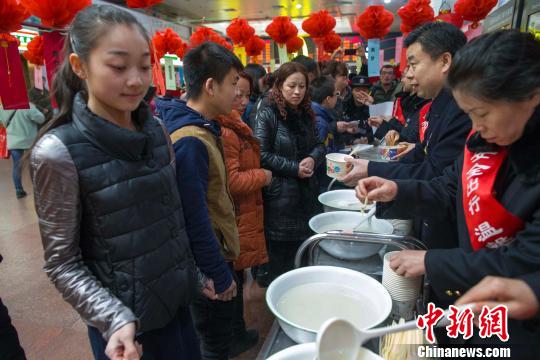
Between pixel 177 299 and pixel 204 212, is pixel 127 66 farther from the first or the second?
pixel 177 299

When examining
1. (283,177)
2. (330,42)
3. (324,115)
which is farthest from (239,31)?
(283,177)

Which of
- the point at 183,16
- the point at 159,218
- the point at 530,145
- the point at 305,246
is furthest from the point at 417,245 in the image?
the point at 183,16

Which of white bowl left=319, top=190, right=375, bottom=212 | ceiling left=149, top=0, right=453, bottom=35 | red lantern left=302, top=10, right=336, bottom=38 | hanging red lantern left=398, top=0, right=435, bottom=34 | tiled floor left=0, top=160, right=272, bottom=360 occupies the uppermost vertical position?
ceiling left=149, top=0, right=453, bottom=35

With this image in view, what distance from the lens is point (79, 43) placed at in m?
0.93

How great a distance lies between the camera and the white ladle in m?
0.78

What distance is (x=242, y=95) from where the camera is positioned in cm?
278

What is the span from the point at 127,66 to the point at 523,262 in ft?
3.58

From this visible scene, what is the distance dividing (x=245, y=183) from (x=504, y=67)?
1.28 m

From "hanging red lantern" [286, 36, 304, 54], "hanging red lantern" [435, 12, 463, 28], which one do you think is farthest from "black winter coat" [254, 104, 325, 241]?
"hanging red lantern" [286, 36, 304, 54]

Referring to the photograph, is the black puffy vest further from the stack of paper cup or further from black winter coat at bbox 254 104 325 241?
black winter coat at bbox 254 104 325 241

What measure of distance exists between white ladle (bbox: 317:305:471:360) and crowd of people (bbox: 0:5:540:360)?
0.58 feet

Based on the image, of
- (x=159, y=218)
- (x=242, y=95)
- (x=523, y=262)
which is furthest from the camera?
(x=242, y=95)

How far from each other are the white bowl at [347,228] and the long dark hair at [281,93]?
3.23 ft

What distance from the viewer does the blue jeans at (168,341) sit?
1.07m
